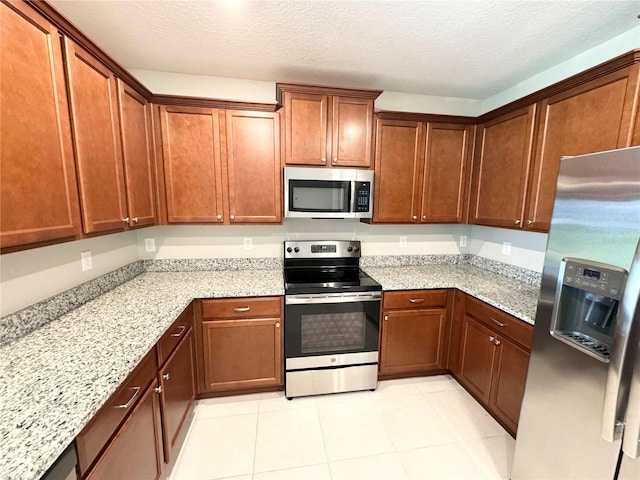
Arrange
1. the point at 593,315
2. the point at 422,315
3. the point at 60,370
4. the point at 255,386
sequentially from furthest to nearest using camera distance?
1. the point at 422,315
2. the point at 255,386
3. the point at 593,315
4. the point at 60,370

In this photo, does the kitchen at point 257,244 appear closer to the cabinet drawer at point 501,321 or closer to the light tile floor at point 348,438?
the cabinet drawer at point 501,321

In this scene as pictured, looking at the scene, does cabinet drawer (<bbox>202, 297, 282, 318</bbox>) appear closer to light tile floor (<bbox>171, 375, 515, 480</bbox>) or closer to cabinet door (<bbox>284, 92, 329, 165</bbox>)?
light tile floor (<bbox>171, 375, 515, 480</bbox>)

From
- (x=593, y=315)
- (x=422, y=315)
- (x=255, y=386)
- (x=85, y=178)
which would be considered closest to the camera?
(x=593, y=315)

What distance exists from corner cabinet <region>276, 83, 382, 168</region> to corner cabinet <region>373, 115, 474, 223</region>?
0.57 feet

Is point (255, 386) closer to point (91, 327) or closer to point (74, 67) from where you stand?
point (91, 327)

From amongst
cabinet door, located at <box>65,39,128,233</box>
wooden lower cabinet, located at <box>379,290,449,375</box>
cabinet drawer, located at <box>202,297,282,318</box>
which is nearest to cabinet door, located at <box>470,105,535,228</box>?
wooden lower cabinet, located at <box>379,290,449,375</box>

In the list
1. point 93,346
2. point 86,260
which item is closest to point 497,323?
point 93,346

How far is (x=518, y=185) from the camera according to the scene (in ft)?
6.63

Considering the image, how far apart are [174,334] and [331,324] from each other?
1095 mm

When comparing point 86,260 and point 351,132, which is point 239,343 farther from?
point 351,132

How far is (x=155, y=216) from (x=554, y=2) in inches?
109

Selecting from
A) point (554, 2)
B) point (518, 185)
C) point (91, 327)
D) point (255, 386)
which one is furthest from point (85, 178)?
point (518, 185)

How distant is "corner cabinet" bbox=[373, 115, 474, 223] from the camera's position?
2367mm

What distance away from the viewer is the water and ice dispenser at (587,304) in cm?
107
